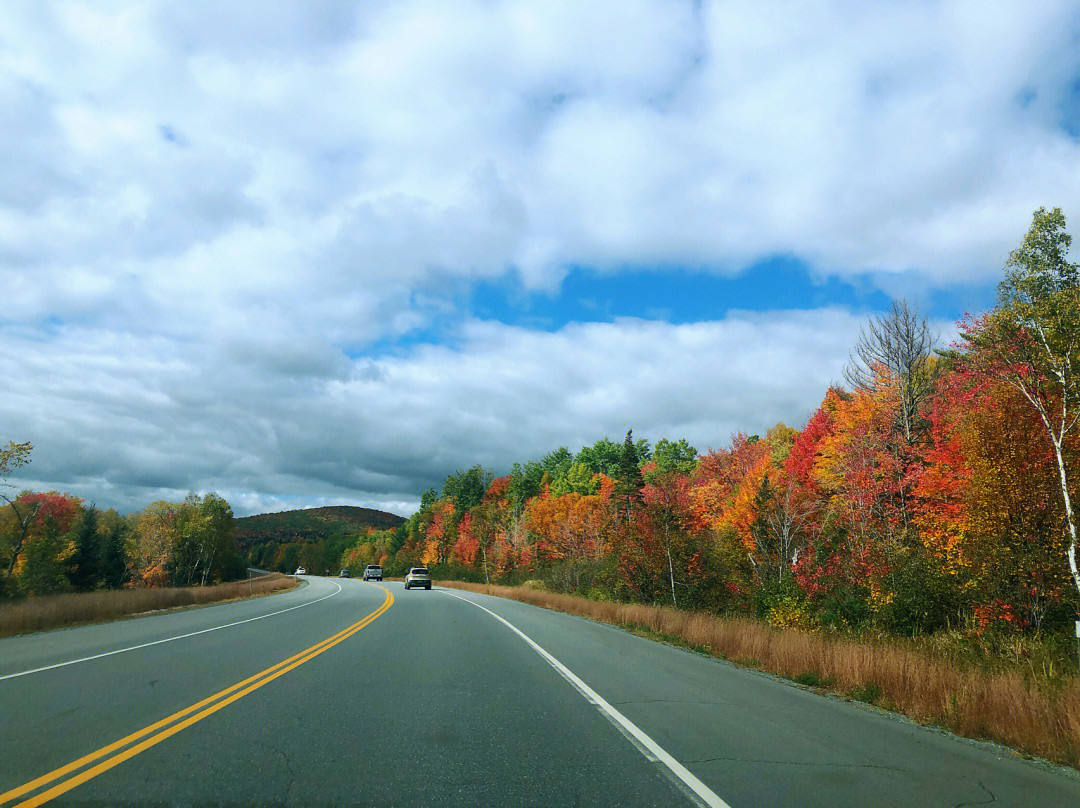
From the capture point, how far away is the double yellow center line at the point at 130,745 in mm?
4500

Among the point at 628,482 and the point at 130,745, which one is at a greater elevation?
the point at 628,482

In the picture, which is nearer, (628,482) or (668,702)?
(668,702)

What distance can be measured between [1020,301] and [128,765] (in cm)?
2074

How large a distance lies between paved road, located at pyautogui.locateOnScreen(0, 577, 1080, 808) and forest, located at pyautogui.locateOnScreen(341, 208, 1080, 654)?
9.28 m

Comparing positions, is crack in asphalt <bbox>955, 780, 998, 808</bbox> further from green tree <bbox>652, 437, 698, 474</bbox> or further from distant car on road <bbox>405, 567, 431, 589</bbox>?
green tree <bbox>652, 437, 698, 474</bbox>

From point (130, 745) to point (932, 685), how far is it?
9378 millimetres

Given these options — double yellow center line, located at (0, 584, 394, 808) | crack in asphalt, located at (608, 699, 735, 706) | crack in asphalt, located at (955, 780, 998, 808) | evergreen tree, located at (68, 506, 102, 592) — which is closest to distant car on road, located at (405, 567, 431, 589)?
evergreen tree, located at (68, 506, 102, 592)

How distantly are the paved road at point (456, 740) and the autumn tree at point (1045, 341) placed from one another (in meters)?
10.1

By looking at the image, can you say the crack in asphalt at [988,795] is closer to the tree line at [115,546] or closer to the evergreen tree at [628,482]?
the evergreen tree at [628,482]

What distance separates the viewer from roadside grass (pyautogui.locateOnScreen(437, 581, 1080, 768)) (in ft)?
21.8

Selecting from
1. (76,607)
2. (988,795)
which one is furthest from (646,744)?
(76,607)

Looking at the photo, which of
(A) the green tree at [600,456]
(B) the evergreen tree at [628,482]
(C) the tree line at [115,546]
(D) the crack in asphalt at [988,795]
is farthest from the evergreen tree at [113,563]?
(D) the crack in asphalt at [988,795]

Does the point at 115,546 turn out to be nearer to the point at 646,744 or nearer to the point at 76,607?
the point at 76,607

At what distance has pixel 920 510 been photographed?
77.2 ft
